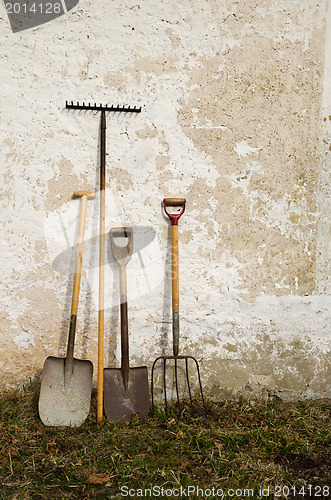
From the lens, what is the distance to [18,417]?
252cm

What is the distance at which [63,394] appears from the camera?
8.50 feet

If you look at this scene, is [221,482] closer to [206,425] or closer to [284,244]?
[206,425]

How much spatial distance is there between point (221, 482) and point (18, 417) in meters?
1.28

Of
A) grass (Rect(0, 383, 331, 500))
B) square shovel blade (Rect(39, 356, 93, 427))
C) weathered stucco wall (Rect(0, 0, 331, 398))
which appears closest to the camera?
grass (Rect(0, 383, 331, 500))

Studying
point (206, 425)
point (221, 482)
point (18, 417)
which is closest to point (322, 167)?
point (206, 425)

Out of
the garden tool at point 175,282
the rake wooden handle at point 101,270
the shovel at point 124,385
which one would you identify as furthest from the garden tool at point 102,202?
the garden tool at point 175,282

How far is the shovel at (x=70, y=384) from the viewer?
8.34ft

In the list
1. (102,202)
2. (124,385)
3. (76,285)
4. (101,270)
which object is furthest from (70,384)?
(102,202)

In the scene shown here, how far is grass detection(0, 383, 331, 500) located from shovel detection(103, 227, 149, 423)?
0.09 meters

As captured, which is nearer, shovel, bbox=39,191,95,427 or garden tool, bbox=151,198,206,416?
shovel, bbox=39,191,95,427

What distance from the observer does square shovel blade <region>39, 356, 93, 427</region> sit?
99.8 inches

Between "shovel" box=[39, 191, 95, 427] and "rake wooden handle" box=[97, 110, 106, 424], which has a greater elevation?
"rake wooden handle" box=[97, 110, 106, 424]

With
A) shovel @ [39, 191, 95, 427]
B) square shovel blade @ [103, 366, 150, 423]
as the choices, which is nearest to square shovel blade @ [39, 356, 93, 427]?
shovel @ [39, 191, 95, 427]

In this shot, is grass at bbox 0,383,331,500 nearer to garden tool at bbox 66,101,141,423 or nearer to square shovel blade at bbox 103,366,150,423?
square shovel blade at bbox 103,366,150,423
